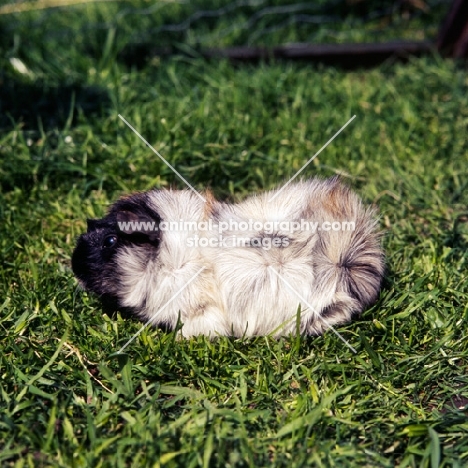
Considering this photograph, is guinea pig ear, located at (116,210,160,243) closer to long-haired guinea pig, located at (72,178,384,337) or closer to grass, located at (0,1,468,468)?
long-haired guinea pig, located at (72,178,384,337)

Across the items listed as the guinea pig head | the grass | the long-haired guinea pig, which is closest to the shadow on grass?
the grass

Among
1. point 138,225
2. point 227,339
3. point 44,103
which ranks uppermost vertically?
point 138,225

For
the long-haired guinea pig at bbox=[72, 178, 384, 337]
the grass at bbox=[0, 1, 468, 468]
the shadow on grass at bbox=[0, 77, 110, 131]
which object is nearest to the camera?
the grass at bbox=[0, 1, 468, 468]

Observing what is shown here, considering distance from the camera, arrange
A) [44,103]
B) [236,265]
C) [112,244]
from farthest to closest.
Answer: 1. [44,103]
2. [112,244]
3. [236,265]

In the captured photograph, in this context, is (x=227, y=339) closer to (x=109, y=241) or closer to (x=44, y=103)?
(x=109, y=241)

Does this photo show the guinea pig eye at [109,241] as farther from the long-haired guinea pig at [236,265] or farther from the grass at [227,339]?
the grass at [227,339]

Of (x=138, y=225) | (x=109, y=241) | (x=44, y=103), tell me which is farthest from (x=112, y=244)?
(x=44, y=103)
